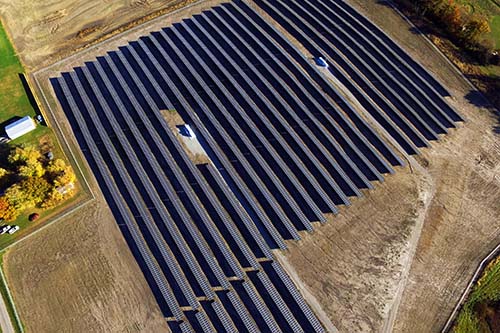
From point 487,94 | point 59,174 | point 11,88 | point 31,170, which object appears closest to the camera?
point 31,170

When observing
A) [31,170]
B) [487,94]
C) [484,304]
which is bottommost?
[484,304]

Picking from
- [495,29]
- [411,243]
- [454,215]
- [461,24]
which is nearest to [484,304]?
[454,215]

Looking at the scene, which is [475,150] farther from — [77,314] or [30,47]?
[30,47]

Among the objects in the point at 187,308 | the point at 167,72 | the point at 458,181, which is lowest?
the point at 458,181

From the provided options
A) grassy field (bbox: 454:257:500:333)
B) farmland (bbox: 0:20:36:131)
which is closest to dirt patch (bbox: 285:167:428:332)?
grassy field (bbox: 454:257:500:333)

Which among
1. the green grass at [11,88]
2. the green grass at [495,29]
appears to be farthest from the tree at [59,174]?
the green grass at [495,29]

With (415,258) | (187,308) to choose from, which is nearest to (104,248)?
(187,308)

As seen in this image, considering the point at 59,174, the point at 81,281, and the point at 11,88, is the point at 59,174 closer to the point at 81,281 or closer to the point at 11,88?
the point at 81,281
